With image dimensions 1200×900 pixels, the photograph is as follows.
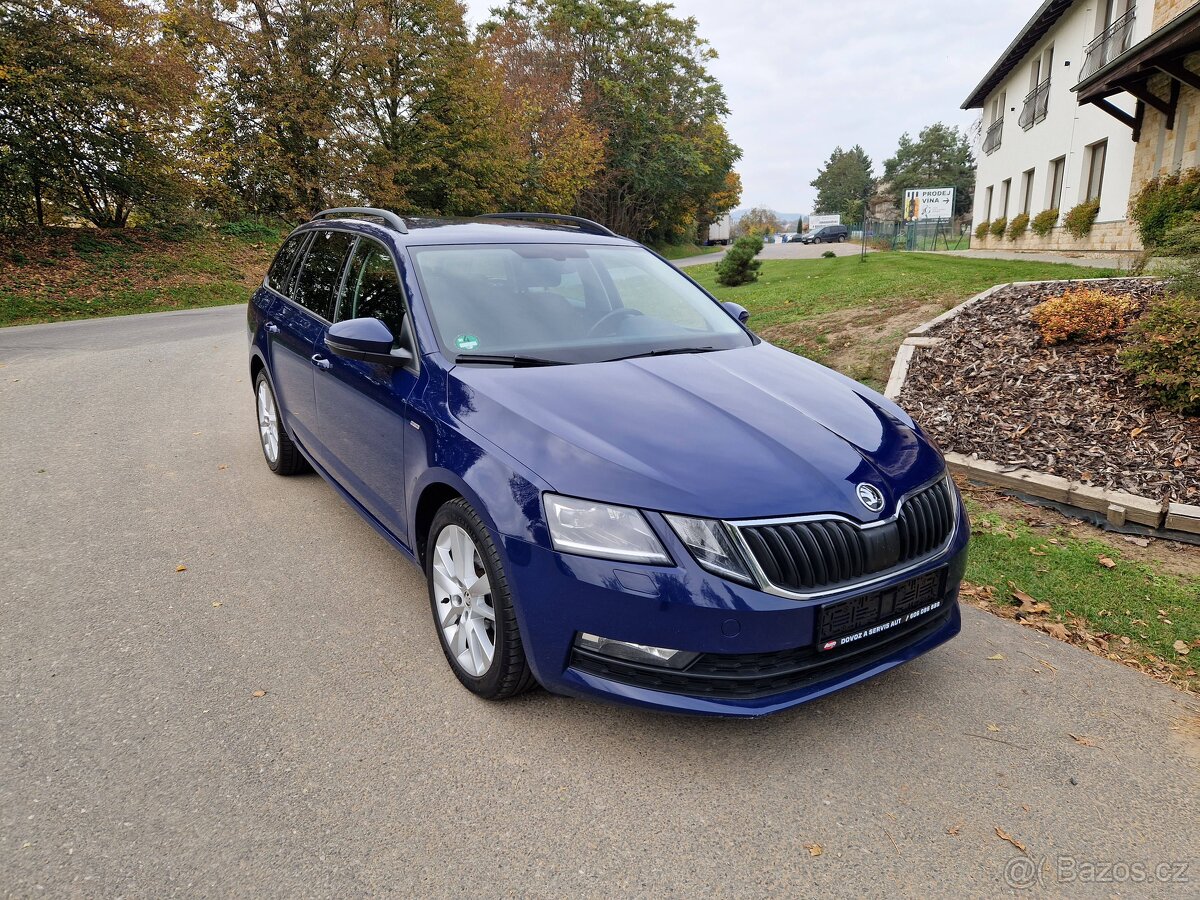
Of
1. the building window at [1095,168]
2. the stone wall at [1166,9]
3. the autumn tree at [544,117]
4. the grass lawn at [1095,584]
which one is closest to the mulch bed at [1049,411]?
the grass lawn at [1095,584]

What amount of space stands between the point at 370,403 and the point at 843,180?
160 m

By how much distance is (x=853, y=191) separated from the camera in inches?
5615

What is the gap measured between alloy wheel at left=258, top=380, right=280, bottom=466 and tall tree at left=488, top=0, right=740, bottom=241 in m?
36.3

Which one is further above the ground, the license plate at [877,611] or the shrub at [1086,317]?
the shrub at [1086,317]

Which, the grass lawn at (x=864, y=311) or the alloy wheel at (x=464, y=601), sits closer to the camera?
the alloy wheel at (x=464, y=601)

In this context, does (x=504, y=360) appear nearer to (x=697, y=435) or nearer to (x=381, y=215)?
(x=697, y=435)

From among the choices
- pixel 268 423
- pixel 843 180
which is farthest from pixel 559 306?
pixel 843 180

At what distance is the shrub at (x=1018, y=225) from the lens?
24.0 m

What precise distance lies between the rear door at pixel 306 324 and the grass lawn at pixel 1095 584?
3763 millimetres

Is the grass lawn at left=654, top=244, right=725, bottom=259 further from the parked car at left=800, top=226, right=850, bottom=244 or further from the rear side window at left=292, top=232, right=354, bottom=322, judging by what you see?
the rear side window at left=292, top=232, right=354, bottom=322

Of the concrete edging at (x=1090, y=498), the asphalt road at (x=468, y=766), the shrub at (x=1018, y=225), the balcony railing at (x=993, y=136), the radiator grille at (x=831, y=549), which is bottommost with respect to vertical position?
the asphalt road at (x=468, y=766)

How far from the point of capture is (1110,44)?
62.5 feet

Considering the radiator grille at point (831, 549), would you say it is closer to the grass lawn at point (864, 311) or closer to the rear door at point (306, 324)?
the rear door at point (306, 324)

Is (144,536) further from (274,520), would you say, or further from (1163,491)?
(1163,491)
